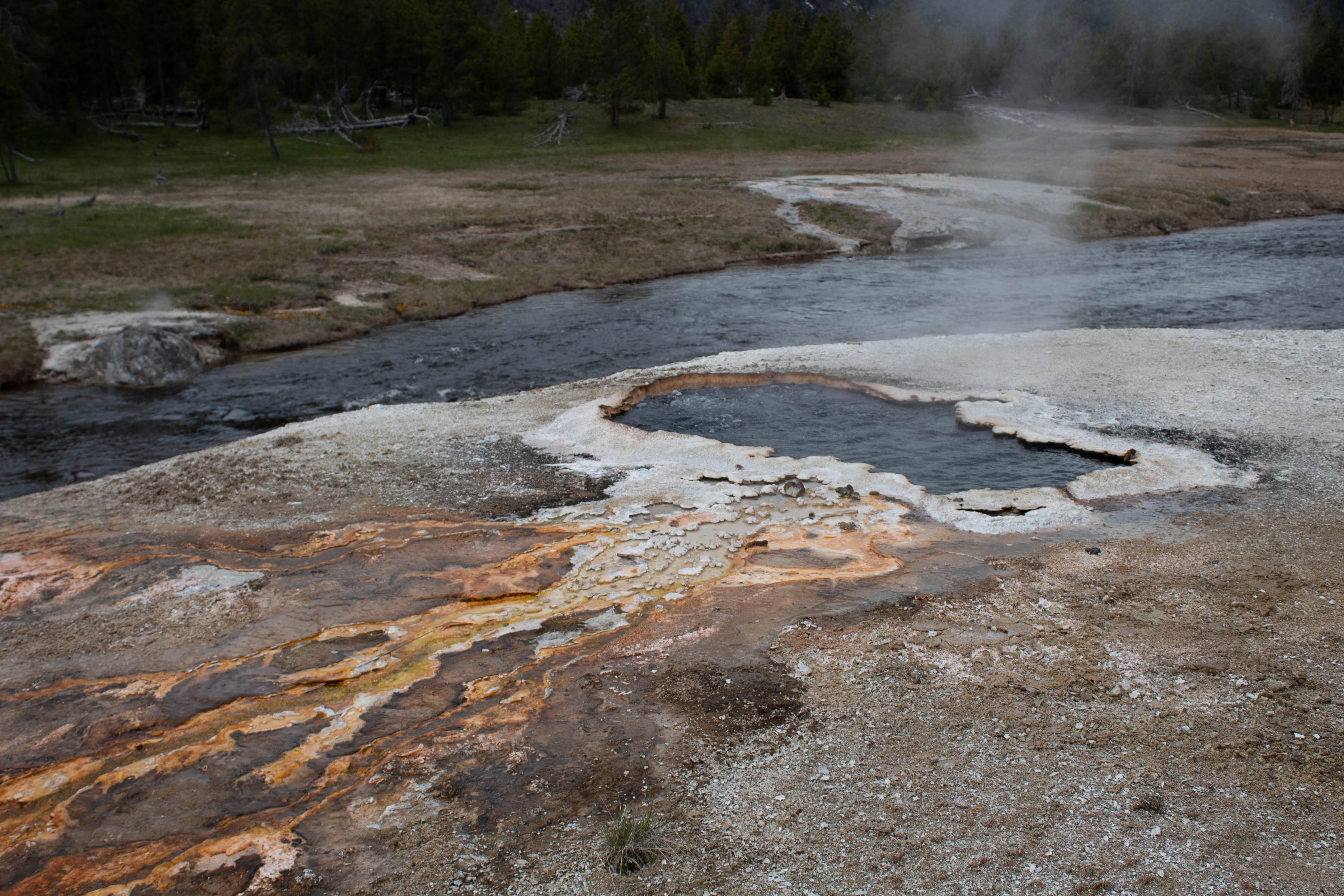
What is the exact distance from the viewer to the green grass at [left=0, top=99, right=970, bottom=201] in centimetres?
2997

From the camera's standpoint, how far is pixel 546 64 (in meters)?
55.4

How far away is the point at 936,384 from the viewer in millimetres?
11320

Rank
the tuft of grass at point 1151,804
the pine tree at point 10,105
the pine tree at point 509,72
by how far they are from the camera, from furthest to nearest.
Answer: the pine tree at point 509,72, the pine tree at point 10,105, the tuft of grass at point 1151,804

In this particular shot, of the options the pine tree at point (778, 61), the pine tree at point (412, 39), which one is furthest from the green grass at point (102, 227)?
the pine tree at point (778, 61)

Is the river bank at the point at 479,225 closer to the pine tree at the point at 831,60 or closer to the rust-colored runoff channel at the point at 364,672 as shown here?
the rust-colored runoff channel at the point at 364,672

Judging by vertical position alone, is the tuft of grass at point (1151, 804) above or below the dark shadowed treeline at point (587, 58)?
below

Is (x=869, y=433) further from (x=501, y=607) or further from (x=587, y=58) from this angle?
(x=587, y=58)

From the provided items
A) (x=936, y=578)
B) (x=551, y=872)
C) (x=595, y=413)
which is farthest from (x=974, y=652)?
(x=595, y=413)

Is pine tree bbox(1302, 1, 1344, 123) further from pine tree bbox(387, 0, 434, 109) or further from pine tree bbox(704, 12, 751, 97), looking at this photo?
pine tree bbox(387, 0, 434, 109)

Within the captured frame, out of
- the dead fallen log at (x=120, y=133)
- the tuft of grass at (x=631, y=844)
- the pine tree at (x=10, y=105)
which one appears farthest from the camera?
the dead fallen log at (x=120, y=133)

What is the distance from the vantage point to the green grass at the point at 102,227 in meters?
18.9

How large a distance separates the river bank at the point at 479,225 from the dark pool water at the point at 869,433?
761 cm

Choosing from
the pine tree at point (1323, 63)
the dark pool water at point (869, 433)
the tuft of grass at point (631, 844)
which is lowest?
the tuft of grass at point (631, 844)

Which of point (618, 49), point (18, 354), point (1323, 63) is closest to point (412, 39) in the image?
point (618, 49)
